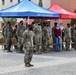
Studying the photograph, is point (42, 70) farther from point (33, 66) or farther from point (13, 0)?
point (13, 0)

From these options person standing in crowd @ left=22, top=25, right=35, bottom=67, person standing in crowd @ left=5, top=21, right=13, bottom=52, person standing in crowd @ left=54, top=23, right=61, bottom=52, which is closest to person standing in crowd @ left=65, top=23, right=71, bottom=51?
person standing in crowd @ left=54, top=23, right=61, bottom=52

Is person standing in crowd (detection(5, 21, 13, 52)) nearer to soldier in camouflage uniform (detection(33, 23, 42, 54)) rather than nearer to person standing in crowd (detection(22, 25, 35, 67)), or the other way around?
soldier in camouflage uniform (detection(33, 23, 42, 54))

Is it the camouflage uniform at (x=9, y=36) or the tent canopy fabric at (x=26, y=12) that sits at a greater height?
the tent canopy fabric at (x=26, y=12)

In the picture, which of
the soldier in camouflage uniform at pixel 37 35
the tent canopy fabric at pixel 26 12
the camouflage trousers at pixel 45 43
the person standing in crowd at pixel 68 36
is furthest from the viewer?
the person standing in crowd at pixel 68 36

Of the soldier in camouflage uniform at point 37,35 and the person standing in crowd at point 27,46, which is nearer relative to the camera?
the person standing in crowd at point 27,46

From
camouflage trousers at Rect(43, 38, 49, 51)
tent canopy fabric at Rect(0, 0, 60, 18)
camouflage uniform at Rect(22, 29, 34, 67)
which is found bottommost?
camouflage trousers at Rect(43, 38, 49, 51)

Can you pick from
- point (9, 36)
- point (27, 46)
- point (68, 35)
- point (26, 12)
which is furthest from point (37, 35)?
point (27, 46)

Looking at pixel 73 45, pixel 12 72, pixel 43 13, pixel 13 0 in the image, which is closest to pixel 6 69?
pixel 12 72

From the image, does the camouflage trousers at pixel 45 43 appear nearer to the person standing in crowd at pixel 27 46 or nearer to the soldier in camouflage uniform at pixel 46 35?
the soldier in camouflage uniform at pixel 46 35

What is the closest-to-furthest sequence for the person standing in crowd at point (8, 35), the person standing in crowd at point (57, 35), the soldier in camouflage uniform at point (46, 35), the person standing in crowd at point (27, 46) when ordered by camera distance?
the person standing in crowd at point (27, 46)
the soldier in camouflage uniform at point (46, 35)
the person standing in crowd at point (8, 35)
the person standing in crowd at point (57, 35)

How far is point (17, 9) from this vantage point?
20.2 meters

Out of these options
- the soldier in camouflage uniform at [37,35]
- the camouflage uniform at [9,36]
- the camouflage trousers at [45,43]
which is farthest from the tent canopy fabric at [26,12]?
the camouflage trousers at [45,43]

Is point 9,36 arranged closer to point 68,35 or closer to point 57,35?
point 57,35

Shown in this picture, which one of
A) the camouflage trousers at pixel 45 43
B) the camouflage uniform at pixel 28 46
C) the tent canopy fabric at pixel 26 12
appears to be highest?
the tent canopy fabric at pixel 26 12
